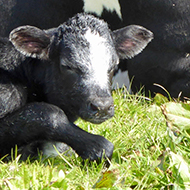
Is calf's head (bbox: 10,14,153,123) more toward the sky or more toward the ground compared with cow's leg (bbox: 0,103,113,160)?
more toward the sky

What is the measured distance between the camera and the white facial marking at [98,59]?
395 cm

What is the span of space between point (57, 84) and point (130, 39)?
1.00 m

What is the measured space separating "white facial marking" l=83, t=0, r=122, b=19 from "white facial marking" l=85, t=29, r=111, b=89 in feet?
6.87

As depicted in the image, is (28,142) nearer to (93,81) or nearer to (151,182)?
(93,81)

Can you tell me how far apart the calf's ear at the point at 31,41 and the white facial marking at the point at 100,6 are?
2064 millimetres

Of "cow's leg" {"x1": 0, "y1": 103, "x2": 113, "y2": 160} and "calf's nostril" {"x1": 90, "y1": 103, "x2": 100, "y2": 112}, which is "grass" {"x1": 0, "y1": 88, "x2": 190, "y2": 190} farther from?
"calf's nostril" {"x1": 90, "y1": 103, "x2": 100, "y2": 112}

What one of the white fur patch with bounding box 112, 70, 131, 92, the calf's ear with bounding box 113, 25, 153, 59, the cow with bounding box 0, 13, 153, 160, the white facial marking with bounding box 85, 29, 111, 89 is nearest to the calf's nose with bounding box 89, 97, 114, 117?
the cow with bounding box 0, 13, 153, 160

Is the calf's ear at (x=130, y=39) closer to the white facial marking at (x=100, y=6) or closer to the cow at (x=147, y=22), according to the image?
the cow at (x=147, y=22)

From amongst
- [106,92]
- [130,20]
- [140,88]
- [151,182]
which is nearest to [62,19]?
[130,20]

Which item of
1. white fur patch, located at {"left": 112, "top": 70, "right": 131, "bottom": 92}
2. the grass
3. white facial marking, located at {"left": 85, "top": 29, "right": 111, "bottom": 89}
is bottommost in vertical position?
white fur patch, located at {"left": 112, "top": 70, "right": 131, "bottom": 92}

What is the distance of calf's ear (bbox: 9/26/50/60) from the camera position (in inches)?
160

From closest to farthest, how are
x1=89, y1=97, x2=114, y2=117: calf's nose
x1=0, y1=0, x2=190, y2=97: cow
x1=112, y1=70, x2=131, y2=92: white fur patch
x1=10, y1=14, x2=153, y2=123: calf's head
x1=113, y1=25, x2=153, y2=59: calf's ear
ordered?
x1=89, y1=97, x2=114, y2=117: calf's nose → x1=10, y1=14, x2=153, y2=123: calf's head → x1=113, y1=25, x2=153, y2=59: calf's ear → x1=0, y1=0, x2=190, y2=97: cow → x1=112, y1=70, x2=131, y2=92: white fur patch

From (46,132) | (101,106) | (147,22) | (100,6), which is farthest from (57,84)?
(100,6)

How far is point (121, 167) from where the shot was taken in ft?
11.4
